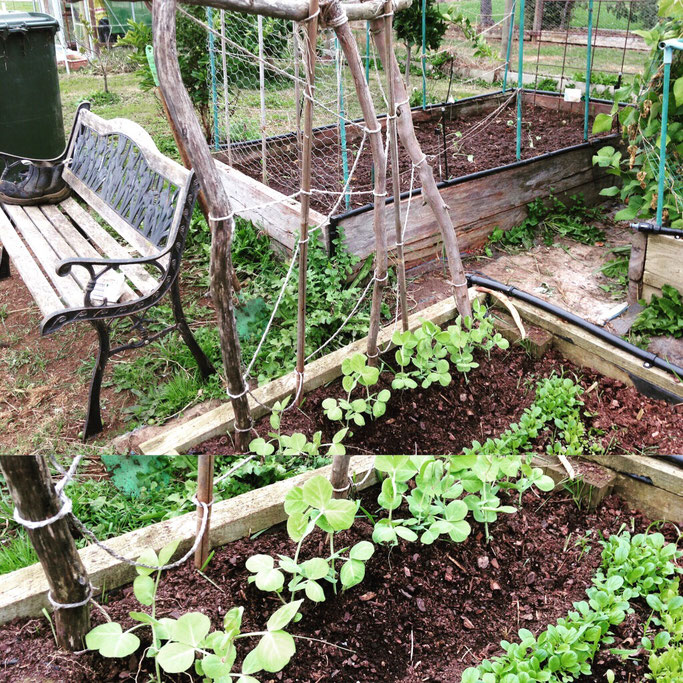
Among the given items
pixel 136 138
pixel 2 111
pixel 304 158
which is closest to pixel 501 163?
pixel 136 138

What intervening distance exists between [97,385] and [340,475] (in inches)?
50.3

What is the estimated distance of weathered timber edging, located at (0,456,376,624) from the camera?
171 centimetres

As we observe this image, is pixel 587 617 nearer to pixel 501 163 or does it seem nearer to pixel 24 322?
pixel 24 322

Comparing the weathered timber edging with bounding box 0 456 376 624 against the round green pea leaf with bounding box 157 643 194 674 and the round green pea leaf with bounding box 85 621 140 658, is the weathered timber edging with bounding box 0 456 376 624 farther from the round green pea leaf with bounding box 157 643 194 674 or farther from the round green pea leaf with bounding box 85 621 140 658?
the round green pea leaf with bounding box 157 643 194 674

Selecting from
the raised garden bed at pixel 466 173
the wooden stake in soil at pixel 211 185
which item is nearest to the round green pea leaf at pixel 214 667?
the wooden stake in soil at pixel 211 185

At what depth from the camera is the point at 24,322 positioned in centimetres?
358

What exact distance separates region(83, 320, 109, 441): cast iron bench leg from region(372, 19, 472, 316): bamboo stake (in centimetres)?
140

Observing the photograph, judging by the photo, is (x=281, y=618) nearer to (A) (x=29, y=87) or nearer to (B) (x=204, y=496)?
(B) (x=204, y=496)

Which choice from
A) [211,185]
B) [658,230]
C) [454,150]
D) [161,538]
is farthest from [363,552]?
[454,150]

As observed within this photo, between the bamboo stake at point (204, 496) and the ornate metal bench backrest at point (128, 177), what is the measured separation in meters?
1.32

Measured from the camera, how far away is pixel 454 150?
5.10 metres

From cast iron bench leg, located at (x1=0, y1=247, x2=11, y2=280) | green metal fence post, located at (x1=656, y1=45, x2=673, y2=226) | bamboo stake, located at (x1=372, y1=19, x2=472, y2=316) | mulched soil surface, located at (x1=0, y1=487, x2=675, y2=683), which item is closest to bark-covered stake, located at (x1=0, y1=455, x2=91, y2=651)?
mulched soil surface, located at (x1=0, y1=487, x2=675, y2=683)

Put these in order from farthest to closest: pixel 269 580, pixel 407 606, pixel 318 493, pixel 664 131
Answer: pixel 664 131 < pixel 407 606 < pixel 318 493 < pixel 269 580

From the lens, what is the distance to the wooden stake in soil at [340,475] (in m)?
1.87
